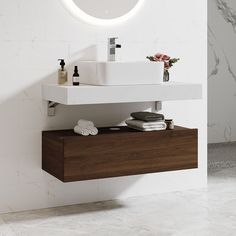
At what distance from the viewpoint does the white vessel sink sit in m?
3.42

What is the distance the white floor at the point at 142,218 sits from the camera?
10.6 ft

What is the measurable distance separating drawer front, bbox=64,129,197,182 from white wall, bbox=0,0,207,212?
1.30ft

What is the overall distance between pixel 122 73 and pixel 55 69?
0.50 metres

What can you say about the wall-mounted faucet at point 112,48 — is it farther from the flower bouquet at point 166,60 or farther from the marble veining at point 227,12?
the marble veining at point 227,12

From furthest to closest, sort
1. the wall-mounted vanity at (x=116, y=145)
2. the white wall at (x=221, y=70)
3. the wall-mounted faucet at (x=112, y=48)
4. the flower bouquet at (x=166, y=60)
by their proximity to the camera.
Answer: the white wall at (x=221, y=70) → the flower bouquet at (x=166, y=60) → the wall-mounted faucet at (x=112, y=48) → the wall-mounted vanity at (x=116, y=145)

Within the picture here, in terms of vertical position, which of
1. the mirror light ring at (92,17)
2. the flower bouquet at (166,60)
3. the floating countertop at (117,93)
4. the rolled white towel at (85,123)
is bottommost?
the rolled white towel at (85,123)

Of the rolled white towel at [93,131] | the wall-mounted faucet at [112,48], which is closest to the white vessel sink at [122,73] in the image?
the wall-mounted faucet at [112,48]

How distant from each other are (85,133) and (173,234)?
83 centimetres

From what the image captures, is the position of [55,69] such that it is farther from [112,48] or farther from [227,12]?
[227,12]

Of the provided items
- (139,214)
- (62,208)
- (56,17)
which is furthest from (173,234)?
(56,17)

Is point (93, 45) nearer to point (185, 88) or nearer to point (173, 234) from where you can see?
point (185, 88)

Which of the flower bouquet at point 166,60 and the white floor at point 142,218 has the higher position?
the flower bouquet at point 166,60

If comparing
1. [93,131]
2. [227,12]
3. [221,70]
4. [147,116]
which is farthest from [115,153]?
[227,12]

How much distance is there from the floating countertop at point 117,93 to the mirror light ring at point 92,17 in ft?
1.81
